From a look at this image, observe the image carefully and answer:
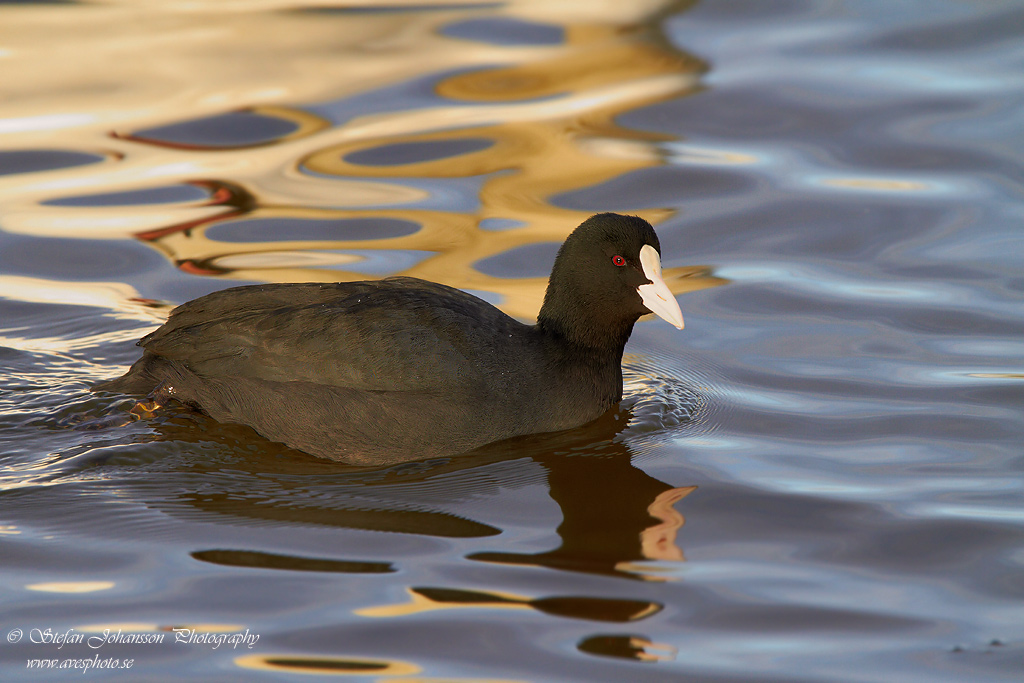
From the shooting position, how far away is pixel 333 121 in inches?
389

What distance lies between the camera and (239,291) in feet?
18.7

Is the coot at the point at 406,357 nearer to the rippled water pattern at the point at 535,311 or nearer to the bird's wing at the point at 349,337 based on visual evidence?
the bird's wing at the point at 349,337

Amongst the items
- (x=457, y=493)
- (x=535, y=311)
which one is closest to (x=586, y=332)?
(x=457, y=493)

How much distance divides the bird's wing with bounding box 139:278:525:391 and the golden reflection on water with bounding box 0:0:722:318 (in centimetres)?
165

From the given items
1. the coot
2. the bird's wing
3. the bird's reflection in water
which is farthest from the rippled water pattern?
the bird's wing

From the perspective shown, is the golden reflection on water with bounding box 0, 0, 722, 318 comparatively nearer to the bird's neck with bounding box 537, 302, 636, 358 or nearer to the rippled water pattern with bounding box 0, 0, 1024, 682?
the rippled water pattern with bounding box 0, 0, 1024, 682

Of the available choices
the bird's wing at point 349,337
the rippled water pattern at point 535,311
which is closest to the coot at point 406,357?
the bird's wing at point 349,337

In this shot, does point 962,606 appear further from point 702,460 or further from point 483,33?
point 483,33

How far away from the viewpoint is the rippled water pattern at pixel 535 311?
423cm

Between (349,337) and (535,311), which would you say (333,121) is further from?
(349,337)

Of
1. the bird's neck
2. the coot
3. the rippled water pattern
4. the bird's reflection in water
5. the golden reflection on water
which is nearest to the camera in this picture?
the rippled water pattern

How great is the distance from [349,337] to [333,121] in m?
4.96

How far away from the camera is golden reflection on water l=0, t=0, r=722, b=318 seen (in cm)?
808

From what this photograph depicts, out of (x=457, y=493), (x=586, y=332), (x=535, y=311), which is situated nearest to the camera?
(x=457, y=493)
